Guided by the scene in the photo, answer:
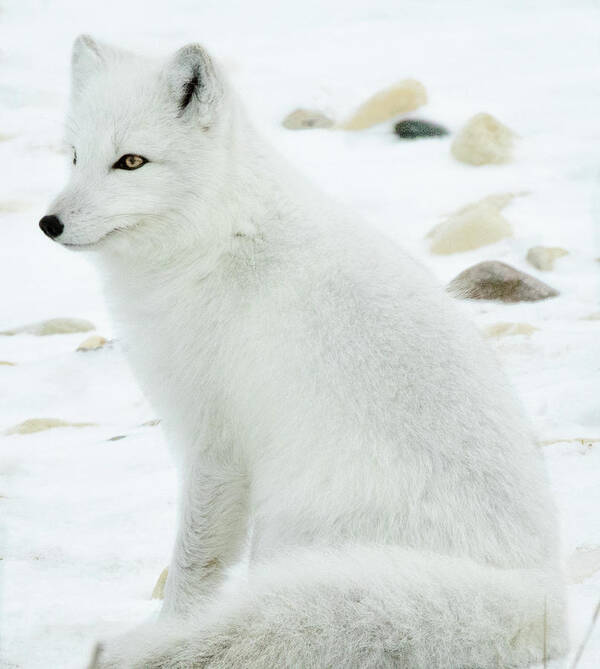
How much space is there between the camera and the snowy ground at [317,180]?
2820mm

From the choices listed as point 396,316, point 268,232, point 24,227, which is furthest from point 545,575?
point 24,227

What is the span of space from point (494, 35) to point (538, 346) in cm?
603

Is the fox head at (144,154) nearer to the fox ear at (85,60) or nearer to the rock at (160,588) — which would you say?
the fox ear at (85,60)

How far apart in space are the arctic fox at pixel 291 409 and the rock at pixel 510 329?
6.37 ft

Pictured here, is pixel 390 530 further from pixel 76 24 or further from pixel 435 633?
pixel 76 24

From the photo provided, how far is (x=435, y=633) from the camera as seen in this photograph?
1768 mm

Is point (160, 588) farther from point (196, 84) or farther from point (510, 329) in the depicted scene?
point (510, 329)

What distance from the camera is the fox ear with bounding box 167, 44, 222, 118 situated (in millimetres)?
2434

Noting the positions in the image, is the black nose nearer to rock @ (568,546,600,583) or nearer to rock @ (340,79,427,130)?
rock @ (568,546,600,583)

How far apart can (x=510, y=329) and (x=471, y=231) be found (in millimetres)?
1449

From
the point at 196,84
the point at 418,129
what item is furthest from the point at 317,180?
the point at 196,84

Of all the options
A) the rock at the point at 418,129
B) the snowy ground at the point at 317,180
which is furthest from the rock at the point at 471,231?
the rock at the point at 418,129

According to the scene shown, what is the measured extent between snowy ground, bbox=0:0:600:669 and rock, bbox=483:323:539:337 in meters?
0.11

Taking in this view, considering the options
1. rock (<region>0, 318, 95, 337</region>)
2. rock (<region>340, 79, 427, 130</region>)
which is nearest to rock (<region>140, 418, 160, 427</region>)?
rock (<region>0, 318, 95, 337</region>)
